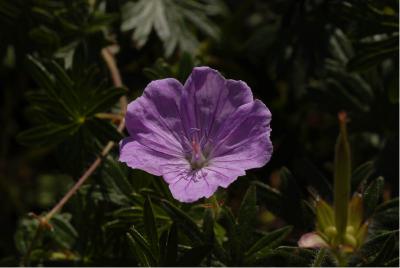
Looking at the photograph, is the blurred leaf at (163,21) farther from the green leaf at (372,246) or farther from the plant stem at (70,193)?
the green leaf at (372,246)

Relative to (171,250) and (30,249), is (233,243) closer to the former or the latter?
(171,250)

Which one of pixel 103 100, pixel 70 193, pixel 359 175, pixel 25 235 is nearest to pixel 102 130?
pixel 103 100

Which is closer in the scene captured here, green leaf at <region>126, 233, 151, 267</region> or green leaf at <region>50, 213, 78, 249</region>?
green leaf at <region>126, 233, 151, 267</region>

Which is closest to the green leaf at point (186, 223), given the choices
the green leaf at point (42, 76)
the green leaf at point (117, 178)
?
the green leaf at point (117, 178)

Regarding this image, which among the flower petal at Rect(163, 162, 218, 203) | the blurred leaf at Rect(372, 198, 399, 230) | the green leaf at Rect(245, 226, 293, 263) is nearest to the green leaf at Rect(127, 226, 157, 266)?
the flower petal at Rect(163, 162, 218, 203)

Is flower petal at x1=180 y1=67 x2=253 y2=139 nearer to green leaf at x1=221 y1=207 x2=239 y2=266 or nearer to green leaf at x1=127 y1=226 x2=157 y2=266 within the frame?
green leaf at x1=221 y1=207 x2=239 y2=266
